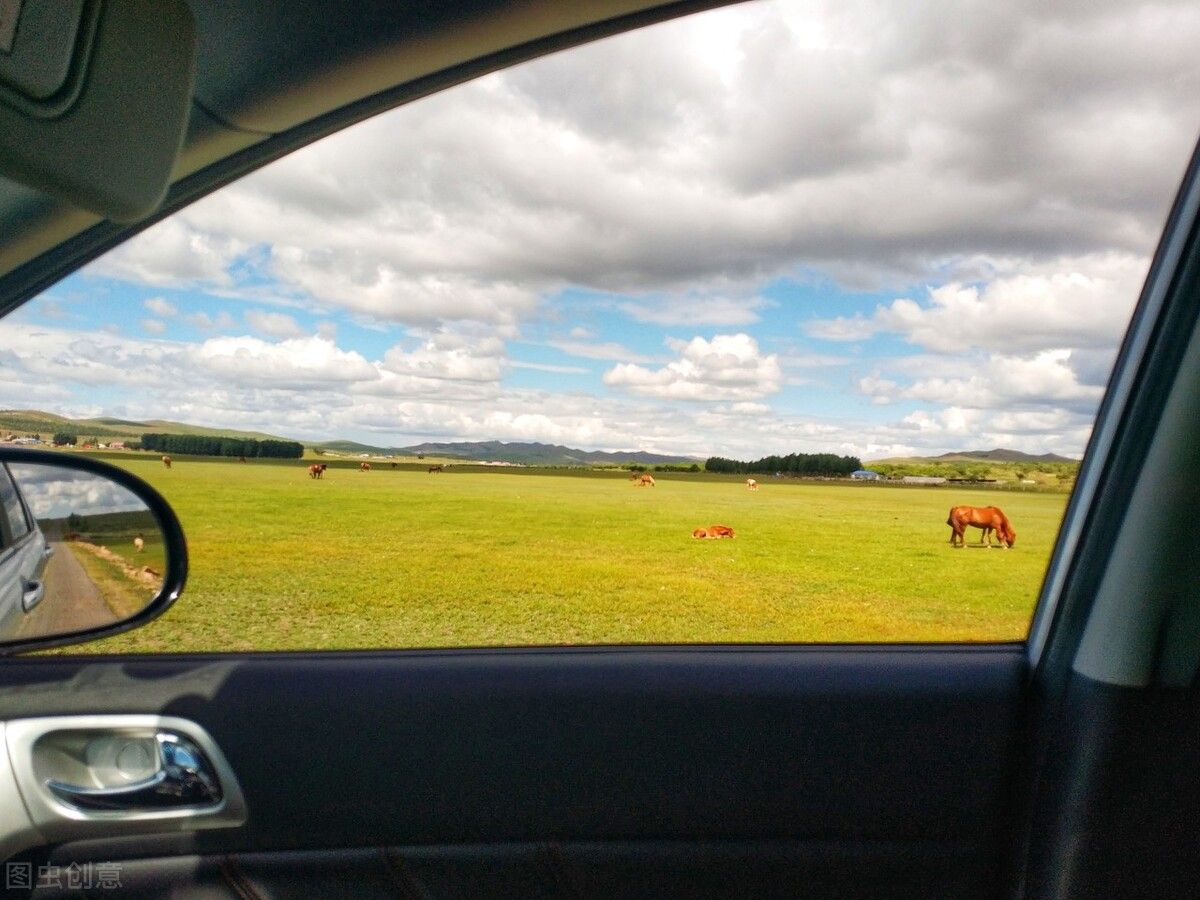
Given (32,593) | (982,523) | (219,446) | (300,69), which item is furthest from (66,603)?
(982,523)

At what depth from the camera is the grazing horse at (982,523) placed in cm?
276

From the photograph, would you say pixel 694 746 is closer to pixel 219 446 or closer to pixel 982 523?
pixel 982 523

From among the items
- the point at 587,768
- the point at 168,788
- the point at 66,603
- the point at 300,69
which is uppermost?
the point at 300,69

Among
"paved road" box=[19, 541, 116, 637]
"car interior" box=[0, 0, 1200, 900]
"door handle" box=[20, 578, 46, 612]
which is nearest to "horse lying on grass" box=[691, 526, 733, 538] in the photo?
"car interior" box=[0, 0, 1200, 900]

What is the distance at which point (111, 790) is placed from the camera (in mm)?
2207

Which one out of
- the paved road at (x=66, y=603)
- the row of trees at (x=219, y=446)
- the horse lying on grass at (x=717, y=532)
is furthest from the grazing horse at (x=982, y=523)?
the paved road at (x=66, y=603)

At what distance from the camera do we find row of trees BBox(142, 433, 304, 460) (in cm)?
296

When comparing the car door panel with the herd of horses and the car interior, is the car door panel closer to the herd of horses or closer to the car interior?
the car interior

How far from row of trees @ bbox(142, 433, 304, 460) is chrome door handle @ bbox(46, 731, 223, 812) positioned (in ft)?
3.26

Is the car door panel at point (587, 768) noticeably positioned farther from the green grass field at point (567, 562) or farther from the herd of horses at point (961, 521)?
the herd of horses at point (961, 521)

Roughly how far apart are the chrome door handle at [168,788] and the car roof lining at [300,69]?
1.12 m

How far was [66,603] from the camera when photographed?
197 centimetres

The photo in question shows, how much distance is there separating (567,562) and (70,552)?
1546 millimetres

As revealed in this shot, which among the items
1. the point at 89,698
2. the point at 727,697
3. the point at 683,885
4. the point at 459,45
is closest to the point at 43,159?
the point at 459,45
